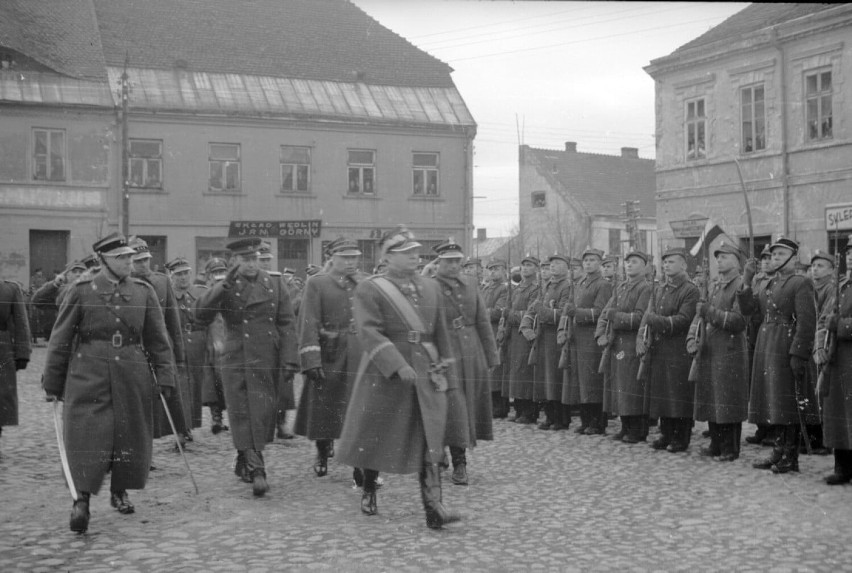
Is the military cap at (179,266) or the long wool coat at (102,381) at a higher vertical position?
the military cap at (179,266)

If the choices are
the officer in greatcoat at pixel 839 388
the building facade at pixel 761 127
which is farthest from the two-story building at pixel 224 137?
the officer in greatcoat at pixel 839 388

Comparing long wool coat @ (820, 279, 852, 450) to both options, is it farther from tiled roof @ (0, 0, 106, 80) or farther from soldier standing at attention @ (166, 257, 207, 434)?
tiled roof @ (0, 0, 106, 80)

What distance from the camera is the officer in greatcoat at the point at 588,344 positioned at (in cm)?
1112

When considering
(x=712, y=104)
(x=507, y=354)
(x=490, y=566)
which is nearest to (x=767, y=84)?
(x=712, y=104)

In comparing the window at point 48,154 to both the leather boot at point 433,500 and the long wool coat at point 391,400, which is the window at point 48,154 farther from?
the leather boot at point 433,500

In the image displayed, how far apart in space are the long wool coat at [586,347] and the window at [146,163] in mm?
21976

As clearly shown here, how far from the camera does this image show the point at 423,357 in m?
6.89

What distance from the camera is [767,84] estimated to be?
78.5 feet

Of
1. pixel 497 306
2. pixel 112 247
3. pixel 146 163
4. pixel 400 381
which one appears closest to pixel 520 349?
pixel 497 306

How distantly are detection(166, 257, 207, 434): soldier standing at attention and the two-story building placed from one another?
17168 millimetres

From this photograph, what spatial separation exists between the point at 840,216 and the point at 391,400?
18077mm

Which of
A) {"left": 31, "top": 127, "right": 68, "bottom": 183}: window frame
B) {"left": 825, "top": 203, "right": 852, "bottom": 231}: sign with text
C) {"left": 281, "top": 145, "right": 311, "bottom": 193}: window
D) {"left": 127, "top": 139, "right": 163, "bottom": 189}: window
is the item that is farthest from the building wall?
{"left": 31, "top": 127, "right": 68, "bottom": 183}: window frame

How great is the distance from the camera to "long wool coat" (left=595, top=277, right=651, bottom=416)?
33.8 ft

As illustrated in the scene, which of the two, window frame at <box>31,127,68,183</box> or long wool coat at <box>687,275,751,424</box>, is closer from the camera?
long wool coat at <box>687,275,751,424</box>
